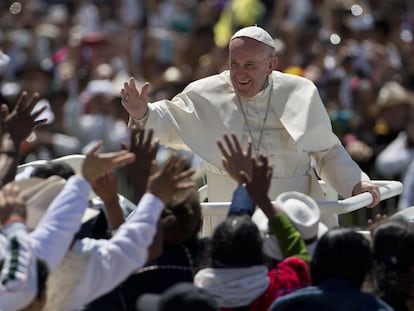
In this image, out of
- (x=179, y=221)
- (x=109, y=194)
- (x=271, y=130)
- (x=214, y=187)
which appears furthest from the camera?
(x=271, y=130)

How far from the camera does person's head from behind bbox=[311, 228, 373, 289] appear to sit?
5.74 metres

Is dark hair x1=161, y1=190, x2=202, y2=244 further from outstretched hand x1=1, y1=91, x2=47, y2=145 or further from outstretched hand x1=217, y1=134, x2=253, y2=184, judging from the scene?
outstretched hand x1=1, y1=91, x2=47, y2=145

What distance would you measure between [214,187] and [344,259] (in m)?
2.51

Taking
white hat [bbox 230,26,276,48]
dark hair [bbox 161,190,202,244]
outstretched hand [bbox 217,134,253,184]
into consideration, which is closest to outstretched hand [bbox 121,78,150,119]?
white hat [bbox 230,26,276,48]

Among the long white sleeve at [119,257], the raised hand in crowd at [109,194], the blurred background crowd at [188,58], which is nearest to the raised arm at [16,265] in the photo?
the long white sleeve at [119,257]

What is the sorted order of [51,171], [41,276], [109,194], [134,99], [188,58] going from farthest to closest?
1. [188,58]
2. [134,99]
3. [51,171]
4. [109,194]
5. [41,276]

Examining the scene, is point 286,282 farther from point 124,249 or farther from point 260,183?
point 124,249

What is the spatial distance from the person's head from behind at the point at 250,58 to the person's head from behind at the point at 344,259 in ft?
7.82

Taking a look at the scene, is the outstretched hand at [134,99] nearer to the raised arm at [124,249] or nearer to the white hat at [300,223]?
the white hat at [300,223]

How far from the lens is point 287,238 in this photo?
607 cm

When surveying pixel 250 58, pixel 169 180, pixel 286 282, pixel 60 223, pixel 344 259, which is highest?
pixel 250 58

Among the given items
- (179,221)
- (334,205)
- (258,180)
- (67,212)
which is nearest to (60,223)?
(67,212)

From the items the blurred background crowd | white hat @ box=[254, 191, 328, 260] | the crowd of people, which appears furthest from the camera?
the blurred background crowd

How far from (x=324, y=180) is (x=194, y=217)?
2.29m
